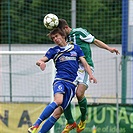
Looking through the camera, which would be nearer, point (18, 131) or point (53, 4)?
point (18, 131)

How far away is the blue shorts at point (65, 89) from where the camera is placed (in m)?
9.19

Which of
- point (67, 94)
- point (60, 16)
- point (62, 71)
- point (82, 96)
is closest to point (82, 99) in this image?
point (82, 96)

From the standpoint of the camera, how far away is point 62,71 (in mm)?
9305

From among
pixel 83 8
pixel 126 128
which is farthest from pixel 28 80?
pixel 83 8

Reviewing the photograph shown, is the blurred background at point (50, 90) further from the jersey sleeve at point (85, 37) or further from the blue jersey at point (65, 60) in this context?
the blue jersey at point (65, 60)

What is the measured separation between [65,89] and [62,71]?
10.7 inches

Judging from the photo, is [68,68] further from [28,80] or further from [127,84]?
[127,84]

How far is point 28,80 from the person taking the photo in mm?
14000

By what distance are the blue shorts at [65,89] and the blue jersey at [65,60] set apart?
8 centimetres

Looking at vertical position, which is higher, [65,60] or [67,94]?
[65,60]

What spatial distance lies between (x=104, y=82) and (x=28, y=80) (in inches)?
142

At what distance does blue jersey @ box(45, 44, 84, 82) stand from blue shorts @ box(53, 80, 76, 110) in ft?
0.27

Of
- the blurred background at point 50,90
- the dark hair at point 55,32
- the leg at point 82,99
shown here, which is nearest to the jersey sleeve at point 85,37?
the dark hair at point 55,32

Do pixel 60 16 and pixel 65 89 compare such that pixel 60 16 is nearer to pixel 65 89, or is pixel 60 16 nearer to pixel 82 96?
pixel 82 96
